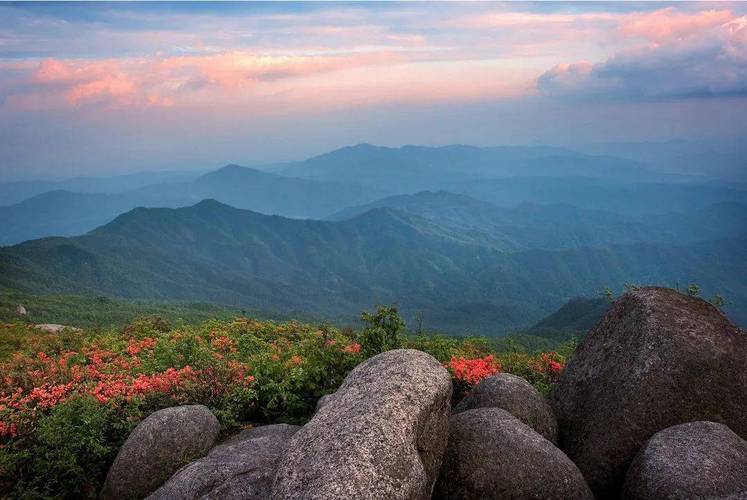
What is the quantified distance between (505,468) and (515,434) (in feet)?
2.45

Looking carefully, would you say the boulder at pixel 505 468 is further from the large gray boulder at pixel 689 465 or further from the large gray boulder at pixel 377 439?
the large gray boulder at pixel 689 465

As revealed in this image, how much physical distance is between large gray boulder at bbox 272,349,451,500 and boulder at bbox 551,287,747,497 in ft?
13.0

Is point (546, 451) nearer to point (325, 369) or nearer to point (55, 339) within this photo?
point (325, 369)

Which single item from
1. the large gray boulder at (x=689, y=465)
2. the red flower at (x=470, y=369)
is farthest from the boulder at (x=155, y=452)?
the large gray boulder at (x=689, y=465)

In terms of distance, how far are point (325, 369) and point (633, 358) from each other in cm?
886

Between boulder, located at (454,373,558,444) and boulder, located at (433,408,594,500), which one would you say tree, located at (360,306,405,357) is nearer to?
boulder, located at (454,373,558,444)

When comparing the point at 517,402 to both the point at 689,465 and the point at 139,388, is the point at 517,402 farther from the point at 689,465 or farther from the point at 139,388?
the point at 139,388

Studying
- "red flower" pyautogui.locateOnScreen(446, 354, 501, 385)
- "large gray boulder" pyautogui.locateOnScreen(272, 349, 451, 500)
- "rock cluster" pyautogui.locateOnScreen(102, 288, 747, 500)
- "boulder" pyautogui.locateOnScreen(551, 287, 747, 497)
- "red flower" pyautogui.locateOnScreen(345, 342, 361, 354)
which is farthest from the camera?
"red flower" pyautogui.locateOnScreen(345, 342, 361, 354)

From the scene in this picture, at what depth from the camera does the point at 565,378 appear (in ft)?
42.9

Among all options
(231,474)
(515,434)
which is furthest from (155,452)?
(515,434)

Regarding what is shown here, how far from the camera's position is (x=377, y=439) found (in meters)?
8.02

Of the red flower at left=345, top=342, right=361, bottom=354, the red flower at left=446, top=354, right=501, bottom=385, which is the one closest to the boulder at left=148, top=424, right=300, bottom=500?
the red flower at left=345, top=342, right=361, bottom=354

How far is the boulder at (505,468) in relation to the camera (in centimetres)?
948

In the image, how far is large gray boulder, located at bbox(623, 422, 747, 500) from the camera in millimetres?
8602
